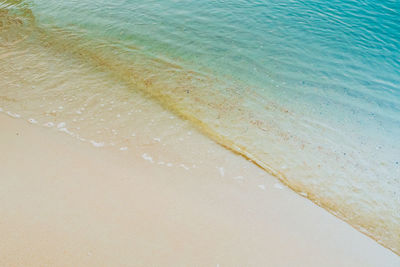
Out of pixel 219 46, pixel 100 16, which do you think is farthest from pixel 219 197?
pixel 100 16

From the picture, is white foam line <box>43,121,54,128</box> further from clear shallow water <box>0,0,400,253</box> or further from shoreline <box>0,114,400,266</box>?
clear shallow water <box>0,0,400,253</box>

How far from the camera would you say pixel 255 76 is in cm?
841

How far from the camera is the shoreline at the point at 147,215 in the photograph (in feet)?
12.3

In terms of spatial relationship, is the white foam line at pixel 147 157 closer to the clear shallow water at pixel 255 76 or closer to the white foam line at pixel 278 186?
the clear shallow water at pixel 255 76

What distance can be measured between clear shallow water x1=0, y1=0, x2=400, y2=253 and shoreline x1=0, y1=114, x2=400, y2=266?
2.08ft

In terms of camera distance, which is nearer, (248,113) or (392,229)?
(392,229)

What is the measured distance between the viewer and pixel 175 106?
273 inches

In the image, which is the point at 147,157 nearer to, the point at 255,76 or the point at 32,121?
the point at 32,121

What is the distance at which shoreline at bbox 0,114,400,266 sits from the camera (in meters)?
3.74

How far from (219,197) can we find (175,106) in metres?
2.97

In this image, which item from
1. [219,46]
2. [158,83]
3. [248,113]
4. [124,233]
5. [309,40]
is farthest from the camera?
[309,40]

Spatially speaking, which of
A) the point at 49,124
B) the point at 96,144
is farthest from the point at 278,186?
the point at 49,124

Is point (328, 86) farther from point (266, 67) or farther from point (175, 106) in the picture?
point (175, 106)

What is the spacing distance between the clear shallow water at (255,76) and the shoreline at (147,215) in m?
0.63
